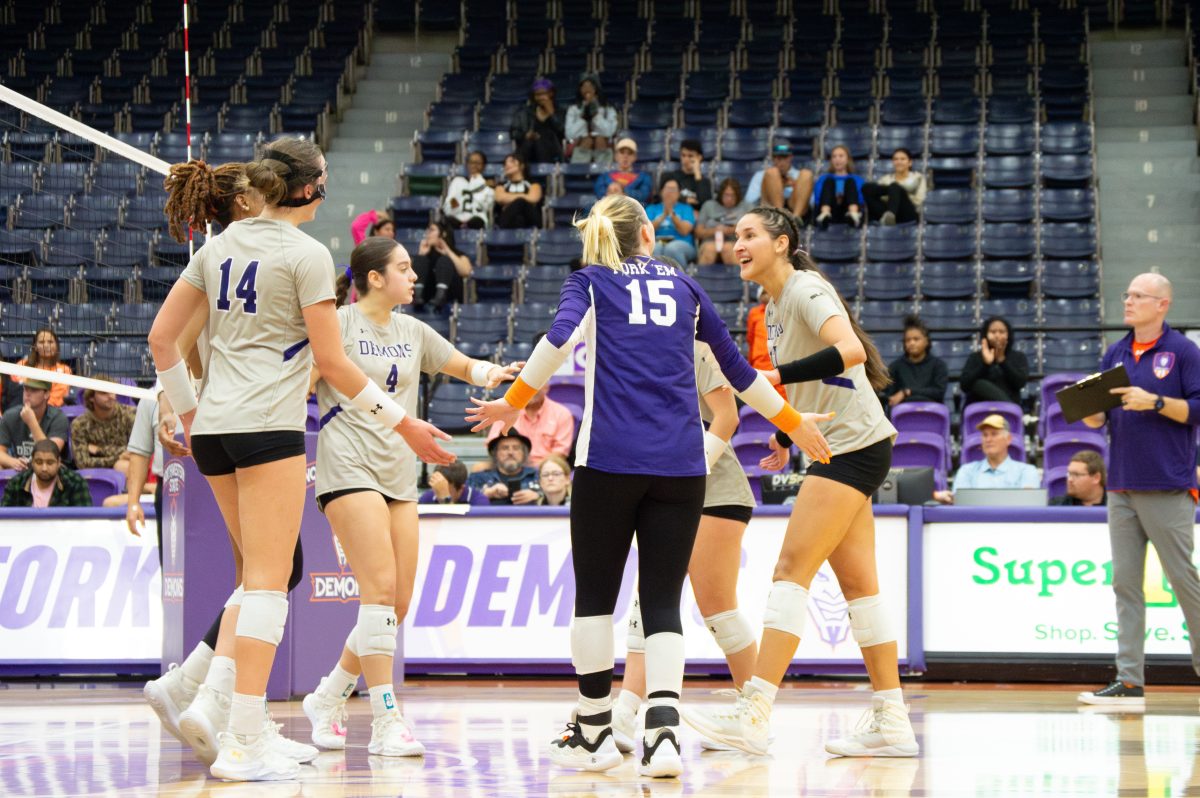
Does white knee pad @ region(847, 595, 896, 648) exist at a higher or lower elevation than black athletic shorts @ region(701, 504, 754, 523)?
lower

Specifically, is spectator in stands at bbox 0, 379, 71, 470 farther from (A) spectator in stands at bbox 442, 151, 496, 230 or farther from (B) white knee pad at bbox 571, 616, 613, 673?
(B) white knee pad at bbox 571, 616, 613, 673

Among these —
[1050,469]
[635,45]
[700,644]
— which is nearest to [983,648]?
[700,644]

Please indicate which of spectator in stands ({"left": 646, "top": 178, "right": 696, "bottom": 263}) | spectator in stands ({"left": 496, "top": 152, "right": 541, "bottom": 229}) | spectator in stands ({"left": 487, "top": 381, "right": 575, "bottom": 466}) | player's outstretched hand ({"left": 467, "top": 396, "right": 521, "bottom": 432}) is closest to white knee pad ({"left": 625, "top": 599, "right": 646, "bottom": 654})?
player's outstretched hand ({"left": 467, "top": 396, "right": 521, "bottom": 432})

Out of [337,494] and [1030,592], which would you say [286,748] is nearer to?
[337,494]

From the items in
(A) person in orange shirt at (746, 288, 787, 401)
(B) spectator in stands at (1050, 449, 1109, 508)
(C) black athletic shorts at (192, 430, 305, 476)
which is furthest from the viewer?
(A) person in orange shirt at (746, 288, 787, 401)

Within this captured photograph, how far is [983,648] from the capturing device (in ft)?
28.2

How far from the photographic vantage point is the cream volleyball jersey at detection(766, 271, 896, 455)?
17.4ft

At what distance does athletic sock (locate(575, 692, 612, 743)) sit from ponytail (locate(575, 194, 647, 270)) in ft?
4.33

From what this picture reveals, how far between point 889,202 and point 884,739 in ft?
33.4

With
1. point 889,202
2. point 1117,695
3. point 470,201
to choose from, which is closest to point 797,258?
point 1117,695

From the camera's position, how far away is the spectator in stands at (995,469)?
32.7 ft

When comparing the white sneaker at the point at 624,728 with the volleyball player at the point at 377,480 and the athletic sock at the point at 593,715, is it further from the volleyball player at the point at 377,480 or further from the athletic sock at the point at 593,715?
the volleyball player at the point at 377,480

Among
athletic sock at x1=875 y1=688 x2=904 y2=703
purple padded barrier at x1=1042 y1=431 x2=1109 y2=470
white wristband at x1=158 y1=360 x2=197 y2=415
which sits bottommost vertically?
athletic sock at x1=875 y1=688 x2=904 y2=703

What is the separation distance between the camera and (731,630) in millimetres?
5539
